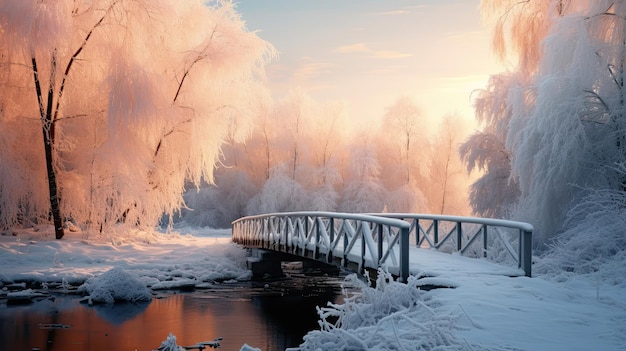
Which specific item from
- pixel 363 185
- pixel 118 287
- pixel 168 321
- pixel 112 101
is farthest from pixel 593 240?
pixel 363 185

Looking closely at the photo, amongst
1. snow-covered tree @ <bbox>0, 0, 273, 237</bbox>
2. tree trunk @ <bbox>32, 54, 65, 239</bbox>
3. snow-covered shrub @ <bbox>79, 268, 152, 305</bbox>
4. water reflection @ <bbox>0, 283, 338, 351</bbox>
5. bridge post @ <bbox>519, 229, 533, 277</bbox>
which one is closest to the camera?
bridge post @ <bbox>519, 229, 533, 277</bbox>

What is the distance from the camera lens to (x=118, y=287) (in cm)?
1464

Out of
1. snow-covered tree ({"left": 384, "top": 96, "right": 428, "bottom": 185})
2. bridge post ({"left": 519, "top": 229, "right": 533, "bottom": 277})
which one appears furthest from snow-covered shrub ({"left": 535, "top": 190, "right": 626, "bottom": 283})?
snow-covered tree ({"left": 384, "top": 96, "right": 428, "bottom": 185})

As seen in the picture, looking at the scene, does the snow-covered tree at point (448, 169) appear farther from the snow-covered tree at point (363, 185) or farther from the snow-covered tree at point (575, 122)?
the snow-covered tree at point (575, 122)

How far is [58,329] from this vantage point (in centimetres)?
1120

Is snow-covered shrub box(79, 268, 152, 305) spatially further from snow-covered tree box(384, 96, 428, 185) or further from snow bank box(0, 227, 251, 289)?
snow-covered tree box(384, 96, 428, 185)

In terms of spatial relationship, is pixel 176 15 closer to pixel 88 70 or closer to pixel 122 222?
pixel 88 70

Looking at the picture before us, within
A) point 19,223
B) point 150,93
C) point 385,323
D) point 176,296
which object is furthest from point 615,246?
point 19,223

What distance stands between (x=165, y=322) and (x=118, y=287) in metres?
2.92

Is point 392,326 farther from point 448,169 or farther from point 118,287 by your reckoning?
point 448,169

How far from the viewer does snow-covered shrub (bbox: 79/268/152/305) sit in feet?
47.5

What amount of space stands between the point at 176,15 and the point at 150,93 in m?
3.21

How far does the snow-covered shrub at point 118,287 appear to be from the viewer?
14.5 m

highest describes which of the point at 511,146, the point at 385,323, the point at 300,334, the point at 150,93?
the point at 150,93
